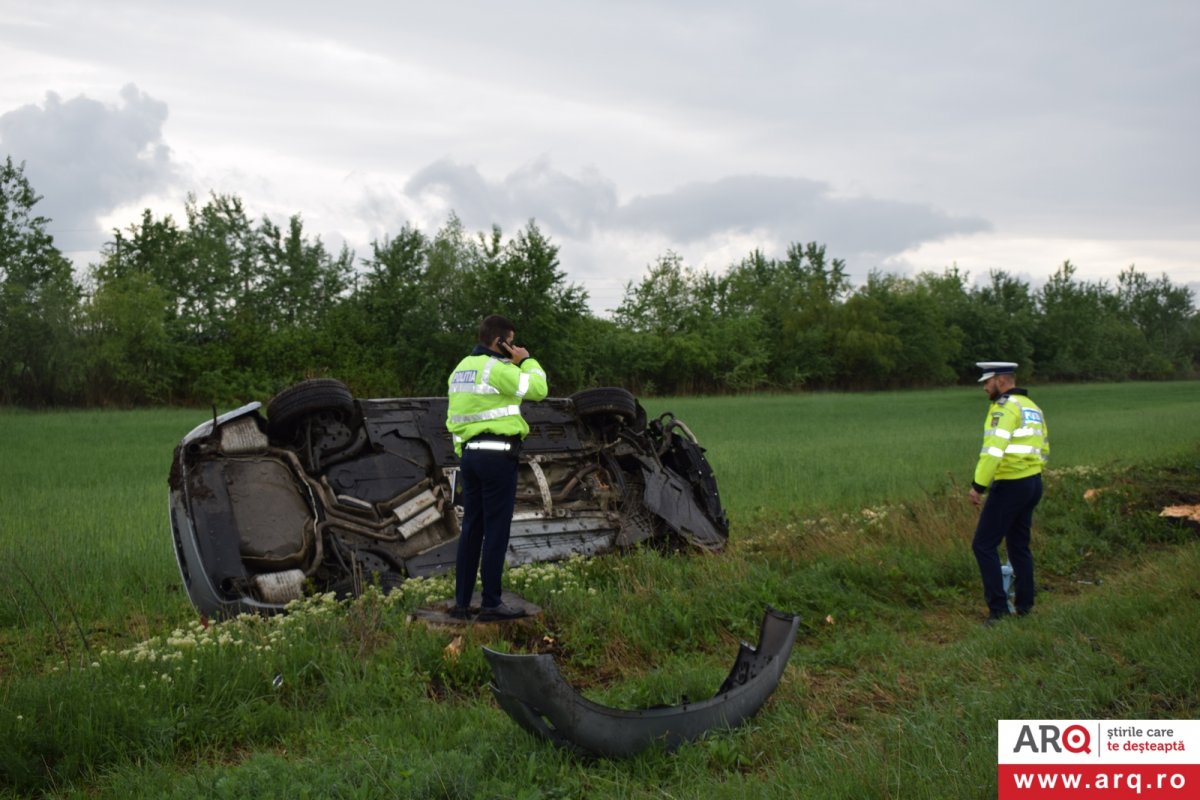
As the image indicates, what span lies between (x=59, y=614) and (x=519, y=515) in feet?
11.8

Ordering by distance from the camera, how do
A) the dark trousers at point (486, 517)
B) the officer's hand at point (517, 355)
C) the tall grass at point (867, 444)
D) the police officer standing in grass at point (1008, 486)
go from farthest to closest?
the tall grass at point (867, 444) → the police officer standing in grass at point (1008, 486) → the officer's hand at point (517, 355) → the dark trousers at point (486, 517)

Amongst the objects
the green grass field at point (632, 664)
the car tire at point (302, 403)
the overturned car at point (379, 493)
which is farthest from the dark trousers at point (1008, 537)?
the car tire at point (302, 403)

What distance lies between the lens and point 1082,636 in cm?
577

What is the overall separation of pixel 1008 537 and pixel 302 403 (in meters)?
5.52

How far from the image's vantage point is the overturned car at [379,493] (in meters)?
7.33

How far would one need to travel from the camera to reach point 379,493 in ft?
27.5

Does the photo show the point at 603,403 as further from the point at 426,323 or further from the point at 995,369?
the point at 426,323

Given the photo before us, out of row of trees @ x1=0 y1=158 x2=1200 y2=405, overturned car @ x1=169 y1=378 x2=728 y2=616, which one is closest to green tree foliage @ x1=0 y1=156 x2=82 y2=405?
row of trees @ x1=0 y1=158 x2=1200 y2=405

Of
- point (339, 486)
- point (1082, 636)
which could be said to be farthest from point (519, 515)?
point (1082, 636)

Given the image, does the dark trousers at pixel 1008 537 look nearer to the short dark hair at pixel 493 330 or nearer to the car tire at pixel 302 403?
the short dark hair at pixel 493 330

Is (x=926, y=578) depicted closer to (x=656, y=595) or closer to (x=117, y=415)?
(x=656, y=595)

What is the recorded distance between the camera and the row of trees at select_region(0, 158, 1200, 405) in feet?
141

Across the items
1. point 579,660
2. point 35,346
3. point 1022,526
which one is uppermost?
point 35,346

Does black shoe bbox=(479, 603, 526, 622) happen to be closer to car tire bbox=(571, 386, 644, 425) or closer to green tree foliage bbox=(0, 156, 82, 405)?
car tire bbox=(571, 386, 644, 425)
